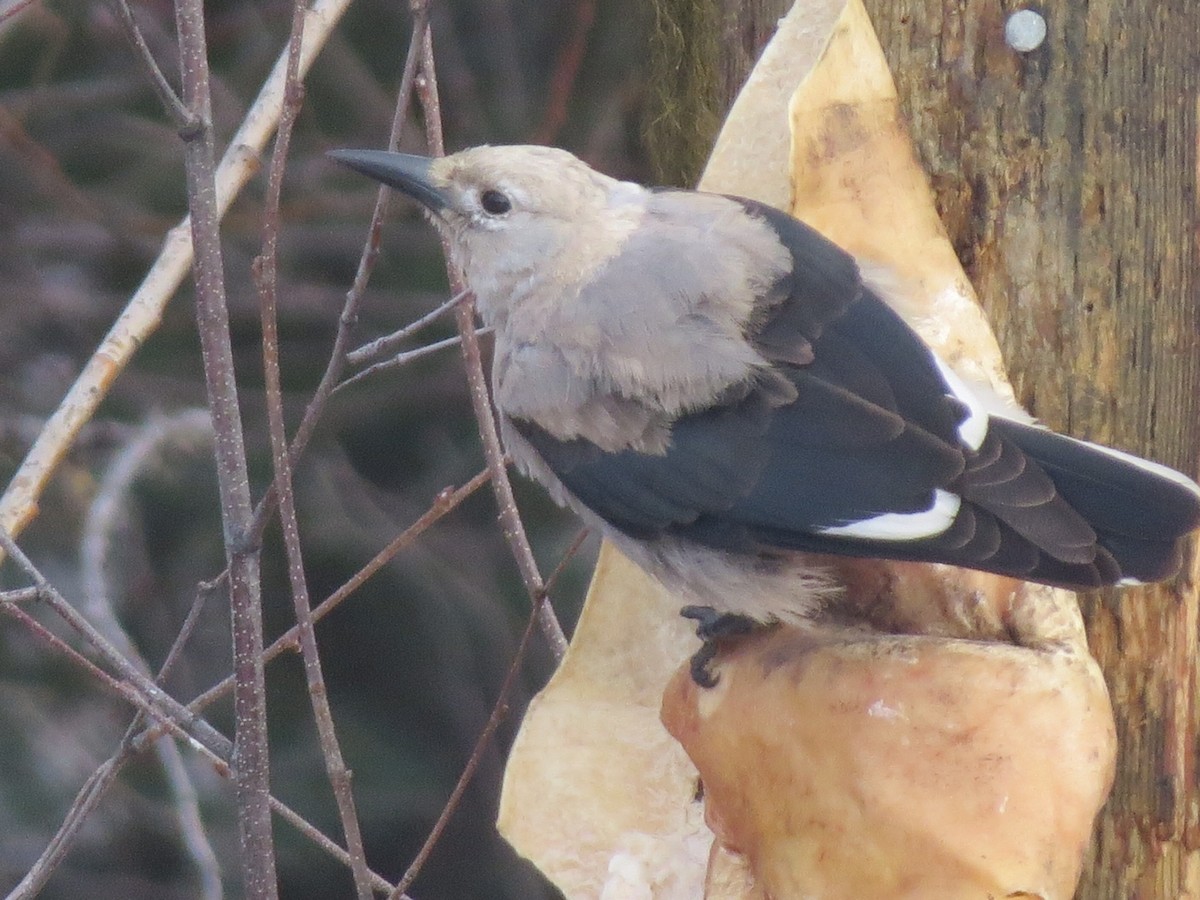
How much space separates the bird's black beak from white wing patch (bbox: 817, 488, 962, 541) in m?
0.67

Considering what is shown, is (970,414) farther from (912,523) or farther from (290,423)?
(290,423)

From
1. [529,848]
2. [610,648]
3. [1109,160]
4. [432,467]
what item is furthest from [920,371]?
[432,467]

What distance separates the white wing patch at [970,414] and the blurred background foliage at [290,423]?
1707mm

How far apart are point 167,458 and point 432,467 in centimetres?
56

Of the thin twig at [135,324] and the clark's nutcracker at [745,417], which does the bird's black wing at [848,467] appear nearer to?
the clark's nutcracker at [745,417]

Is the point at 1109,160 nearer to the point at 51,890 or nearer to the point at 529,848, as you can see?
the point at 529,848

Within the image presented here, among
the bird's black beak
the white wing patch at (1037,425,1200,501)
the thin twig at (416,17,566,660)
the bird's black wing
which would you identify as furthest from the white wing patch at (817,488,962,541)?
the bird's black beak

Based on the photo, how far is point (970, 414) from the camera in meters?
1.61

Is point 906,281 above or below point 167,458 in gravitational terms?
above

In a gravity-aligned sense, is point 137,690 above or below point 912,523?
below

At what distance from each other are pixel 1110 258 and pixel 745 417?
42cm

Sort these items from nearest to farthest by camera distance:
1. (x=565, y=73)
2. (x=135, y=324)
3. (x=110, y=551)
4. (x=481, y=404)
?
(x=481, y=404) → (x=135, y=324) → (x=110, y=551) → (x=565, y=73)

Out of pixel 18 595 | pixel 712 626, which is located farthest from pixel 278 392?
pixel 712 626

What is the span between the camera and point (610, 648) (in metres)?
1.91
